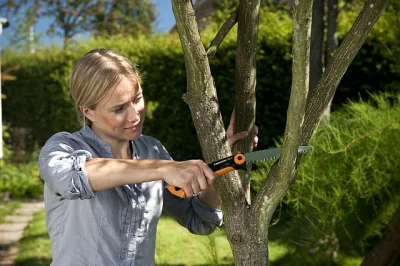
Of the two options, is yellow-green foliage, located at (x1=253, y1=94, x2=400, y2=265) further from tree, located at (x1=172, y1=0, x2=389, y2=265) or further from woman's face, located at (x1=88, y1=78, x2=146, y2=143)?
woman's face, located at (x1=88, y1=78, x2=146, y2=143)

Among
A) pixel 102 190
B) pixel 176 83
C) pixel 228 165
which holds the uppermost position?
pixel 228 165

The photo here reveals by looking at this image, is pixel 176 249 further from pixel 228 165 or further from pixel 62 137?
pixel 228 165

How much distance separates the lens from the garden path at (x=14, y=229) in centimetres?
500

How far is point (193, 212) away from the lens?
1977mm

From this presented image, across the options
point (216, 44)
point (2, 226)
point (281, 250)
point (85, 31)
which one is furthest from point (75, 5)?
point (216, 44)

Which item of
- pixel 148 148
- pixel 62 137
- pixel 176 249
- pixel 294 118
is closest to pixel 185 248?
pixel 176 249

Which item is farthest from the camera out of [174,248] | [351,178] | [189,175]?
[174,248]

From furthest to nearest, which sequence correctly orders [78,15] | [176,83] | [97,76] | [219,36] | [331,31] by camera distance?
[78,15] → [176,83] → [331,31] → [219,36] → [97,76]

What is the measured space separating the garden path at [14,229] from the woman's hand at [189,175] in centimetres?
381

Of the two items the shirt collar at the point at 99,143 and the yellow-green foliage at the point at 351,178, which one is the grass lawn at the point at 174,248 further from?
the shirt collar at the point at 99,143

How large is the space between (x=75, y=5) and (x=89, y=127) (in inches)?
886

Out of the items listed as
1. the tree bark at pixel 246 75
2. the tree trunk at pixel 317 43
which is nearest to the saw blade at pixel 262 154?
the tree bark at pixel 246 75

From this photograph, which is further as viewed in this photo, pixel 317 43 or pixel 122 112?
pixel 317 43

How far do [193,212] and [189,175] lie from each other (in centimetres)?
63
